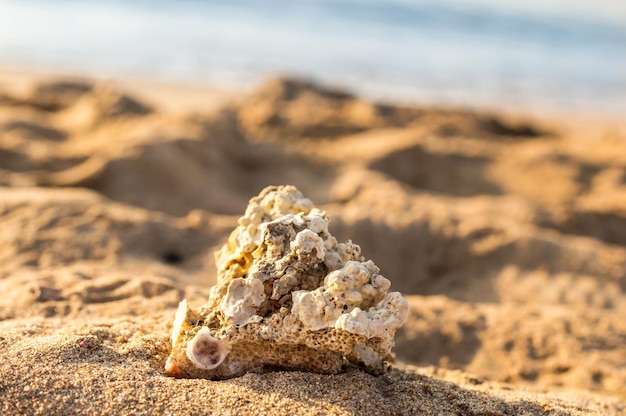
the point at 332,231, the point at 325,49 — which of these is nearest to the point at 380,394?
the point at 332,231

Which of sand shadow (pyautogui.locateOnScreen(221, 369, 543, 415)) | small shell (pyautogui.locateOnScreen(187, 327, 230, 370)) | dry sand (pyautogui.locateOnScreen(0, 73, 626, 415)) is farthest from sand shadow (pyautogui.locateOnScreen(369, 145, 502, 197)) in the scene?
small shell (pyautogui.locateOnScreen(187, 327, 230, 370))

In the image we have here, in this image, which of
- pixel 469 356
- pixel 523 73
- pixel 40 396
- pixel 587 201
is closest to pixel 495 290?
pixel 469 356

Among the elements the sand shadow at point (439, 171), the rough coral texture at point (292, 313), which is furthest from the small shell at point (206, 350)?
the sand shadow at point (439, 171)

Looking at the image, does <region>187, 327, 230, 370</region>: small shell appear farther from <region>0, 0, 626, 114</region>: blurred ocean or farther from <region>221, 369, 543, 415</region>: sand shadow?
<region>0, 0, 626, 114</region>: blurred ocean

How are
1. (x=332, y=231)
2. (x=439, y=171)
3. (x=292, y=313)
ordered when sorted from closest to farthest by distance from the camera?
(x=292, y=313)
(x=332, y=231)
(x=439, y=171)

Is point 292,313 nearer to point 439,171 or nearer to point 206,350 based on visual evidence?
point 206,350

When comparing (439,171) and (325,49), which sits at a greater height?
(325,49)
